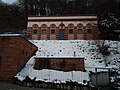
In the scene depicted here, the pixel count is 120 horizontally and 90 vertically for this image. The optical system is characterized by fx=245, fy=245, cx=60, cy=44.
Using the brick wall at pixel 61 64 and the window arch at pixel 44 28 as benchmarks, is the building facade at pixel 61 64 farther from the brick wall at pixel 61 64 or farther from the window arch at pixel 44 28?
the window arch at pixel 44 28

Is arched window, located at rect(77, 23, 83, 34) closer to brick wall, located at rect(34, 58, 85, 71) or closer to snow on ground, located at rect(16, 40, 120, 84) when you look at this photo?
snow on ground, located at rect(16, 40, 120, 84)

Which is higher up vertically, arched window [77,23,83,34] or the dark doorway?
arched window [77,23,83,34]

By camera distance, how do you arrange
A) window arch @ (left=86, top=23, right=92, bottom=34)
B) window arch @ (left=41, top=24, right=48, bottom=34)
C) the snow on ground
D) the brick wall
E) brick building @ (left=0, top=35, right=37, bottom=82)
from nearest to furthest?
the snow on ground < brick building @ (left=0, top=35, right=37, bottom=82) < the brick wall < window arch @ (left=86, top=23, right=92, bottom=34) < window arch @ (left=41, top=24, right=48, bottom=34)

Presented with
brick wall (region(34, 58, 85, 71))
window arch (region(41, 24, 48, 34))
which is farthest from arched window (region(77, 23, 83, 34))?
brick wall (region(34, 58, 85, 71))

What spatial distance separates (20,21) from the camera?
60.6m

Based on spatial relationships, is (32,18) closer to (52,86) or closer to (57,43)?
(57,43)

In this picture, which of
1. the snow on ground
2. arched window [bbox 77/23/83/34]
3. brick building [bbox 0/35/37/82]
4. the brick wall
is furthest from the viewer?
arched window [bbox 77/23/83/34]

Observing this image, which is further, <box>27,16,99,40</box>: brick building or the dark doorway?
the dark doorway

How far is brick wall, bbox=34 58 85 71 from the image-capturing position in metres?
25.9

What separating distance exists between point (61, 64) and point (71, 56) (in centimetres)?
435

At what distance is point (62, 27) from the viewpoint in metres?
47.3

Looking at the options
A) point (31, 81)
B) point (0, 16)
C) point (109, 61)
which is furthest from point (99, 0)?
point (31, 81)

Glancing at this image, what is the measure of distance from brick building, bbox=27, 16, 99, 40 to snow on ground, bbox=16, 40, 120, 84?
5959mm

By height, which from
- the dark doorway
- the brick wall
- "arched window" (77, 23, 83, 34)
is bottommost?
the brick wall
